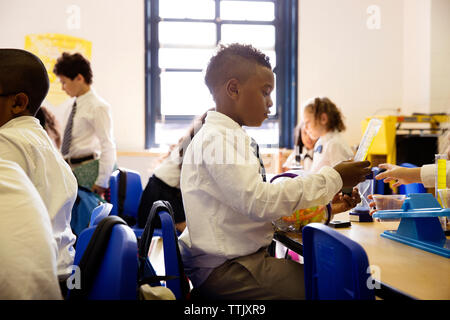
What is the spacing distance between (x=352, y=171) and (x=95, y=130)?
2169 mm

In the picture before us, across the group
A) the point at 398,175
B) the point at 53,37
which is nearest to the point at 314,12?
the point at 53,37

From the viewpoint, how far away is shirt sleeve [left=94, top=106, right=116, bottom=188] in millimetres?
2977

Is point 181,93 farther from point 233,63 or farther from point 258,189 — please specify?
point 258,189

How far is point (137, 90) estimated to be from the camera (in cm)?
506

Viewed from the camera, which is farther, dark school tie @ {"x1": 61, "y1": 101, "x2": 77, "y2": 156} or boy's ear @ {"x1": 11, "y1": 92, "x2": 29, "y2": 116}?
dark school tie @ {"x1": 61, "y1": 101, "x2": 77, "y2": 156}

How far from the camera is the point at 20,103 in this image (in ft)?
4.17

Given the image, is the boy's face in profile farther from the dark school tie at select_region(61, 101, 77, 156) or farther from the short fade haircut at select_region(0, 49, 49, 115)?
the dark school tie at select_region(61, 101, 77, 156)

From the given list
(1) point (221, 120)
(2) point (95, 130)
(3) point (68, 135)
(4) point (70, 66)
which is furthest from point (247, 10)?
(1) point (221, 120)

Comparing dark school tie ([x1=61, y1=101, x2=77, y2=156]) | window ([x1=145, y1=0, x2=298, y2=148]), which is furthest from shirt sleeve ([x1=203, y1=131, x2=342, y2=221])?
window ([x1=145, y1=0, x2=298, y2=148])

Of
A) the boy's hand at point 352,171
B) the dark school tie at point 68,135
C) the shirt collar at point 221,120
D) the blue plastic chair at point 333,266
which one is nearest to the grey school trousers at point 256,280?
the blue plastic chair at point 333,266

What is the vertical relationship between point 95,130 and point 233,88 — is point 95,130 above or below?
below

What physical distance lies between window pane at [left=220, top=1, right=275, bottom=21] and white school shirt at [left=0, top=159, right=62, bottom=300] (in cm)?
488

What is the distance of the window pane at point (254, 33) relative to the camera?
5262mm
